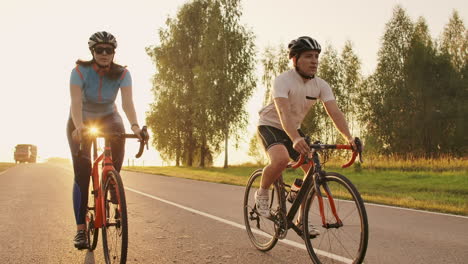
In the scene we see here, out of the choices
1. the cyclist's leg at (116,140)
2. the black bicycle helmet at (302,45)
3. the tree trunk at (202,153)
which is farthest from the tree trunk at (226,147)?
the black bicycle helmet at (302,45)

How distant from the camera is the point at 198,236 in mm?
6379

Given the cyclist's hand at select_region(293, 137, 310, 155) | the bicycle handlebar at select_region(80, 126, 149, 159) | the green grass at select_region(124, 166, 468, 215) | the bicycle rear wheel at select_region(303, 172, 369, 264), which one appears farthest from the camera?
the green grass at select_region(124, 166, 468, 215)

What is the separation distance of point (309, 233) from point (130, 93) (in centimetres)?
220

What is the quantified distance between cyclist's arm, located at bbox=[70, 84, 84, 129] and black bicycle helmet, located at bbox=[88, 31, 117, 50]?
18.4 inches

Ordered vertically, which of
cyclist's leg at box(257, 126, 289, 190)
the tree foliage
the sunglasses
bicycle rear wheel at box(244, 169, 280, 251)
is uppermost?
the tree foliage

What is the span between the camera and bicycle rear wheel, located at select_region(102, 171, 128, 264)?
3896 millimetres

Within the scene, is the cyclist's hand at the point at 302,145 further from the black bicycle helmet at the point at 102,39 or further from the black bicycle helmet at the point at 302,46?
the black bicycle helmet at the point at 102,39

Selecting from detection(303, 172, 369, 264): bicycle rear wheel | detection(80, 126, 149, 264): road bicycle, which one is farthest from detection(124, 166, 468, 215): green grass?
detection(80, 126, 149, 264): road bicycle

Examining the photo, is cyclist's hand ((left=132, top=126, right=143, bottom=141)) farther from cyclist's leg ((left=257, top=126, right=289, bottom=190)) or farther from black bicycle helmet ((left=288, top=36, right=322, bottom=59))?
black bicycle helmet ((left=288, top=36, right=322, bottom=59))

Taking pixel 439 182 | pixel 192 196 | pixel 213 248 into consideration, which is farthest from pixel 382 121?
pixel 213 248

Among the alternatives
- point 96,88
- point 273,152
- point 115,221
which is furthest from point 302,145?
point 96,88

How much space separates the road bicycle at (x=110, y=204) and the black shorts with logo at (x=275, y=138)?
4.14 feet

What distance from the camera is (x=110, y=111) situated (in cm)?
509

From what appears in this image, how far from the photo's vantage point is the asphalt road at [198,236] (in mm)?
5094
